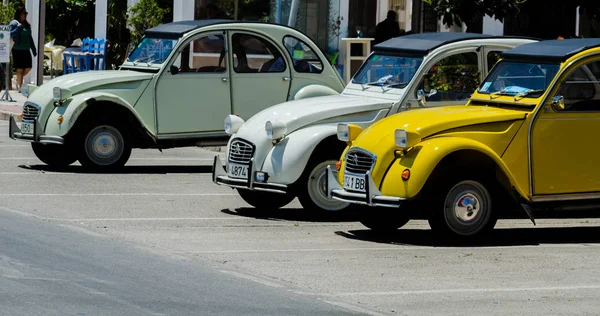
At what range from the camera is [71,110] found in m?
15.8

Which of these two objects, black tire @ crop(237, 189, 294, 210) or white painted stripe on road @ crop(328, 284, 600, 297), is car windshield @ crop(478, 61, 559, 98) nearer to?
black tire @ crop(237, 189, 294, 210)

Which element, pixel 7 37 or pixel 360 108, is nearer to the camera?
pixel 360 108

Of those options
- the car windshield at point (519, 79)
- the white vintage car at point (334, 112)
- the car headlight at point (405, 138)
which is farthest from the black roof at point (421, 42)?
the car headlight at point (405, 138)

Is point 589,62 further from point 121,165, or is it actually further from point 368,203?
point 121,165

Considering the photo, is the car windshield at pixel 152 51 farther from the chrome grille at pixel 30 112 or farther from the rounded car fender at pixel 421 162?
the rounded car fender at pixel 421 162

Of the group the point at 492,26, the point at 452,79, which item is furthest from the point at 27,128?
the point at 492,26

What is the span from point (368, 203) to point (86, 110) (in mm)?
6139

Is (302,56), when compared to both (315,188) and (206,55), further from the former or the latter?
(315,188)

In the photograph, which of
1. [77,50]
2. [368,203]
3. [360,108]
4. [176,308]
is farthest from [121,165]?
[77,50]

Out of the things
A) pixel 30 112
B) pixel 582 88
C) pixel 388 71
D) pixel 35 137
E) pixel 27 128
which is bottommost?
pixel 35 137

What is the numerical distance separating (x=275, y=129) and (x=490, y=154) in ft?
7.51

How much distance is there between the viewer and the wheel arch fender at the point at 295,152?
12.2m

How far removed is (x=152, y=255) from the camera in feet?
33.2

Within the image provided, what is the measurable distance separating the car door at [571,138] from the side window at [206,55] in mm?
6130
